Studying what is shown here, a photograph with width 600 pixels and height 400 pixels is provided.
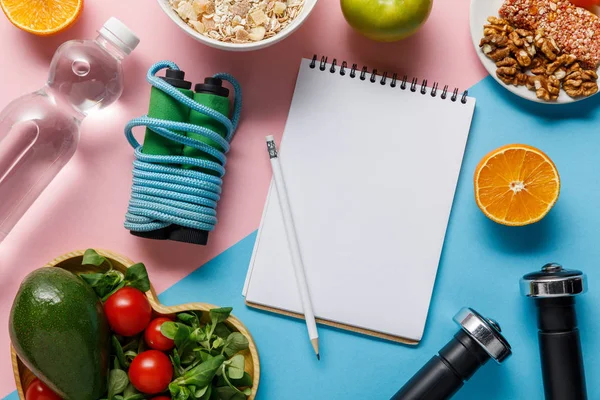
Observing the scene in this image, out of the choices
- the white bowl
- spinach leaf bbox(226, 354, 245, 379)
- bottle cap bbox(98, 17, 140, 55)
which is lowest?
spinach leaf bbox(226, 354, 245, 379)

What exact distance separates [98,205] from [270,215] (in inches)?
11.4

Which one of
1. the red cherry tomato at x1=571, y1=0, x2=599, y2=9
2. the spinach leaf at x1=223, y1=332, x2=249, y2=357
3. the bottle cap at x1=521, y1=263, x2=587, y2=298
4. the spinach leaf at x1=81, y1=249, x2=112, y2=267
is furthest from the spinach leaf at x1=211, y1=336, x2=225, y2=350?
the red cherry tomato at x1=571, y1=0, x2=599, y2=9

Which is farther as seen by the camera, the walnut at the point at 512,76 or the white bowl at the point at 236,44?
the walnut at the point at 512,76

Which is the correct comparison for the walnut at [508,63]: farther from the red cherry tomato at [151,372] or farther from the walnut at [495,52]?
the red cherry tomato at [151,372]

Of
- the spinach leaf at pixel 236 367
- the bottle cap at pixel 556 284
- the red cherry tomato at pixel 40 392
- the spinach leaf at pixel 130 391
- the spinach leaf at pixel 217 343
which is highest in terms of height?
the bottle cap at pixel 556 284

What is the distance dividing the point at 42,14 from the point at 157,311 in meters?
0.50

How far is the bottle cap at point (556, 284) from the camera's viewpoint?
35.3 inches

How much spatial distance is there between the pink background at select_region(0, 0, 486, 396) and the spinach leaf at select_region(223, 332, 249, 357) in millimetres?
154

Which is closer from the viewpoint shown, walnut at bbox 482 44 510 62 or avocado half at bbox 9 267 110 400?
avocado half at bbox 9 267 110 400

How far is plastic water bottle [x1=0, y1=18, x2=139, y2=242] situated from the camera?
943mm

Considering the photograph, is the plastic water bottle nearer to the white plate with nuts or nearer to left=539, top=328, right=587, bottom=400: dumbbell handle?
the white plate with nuts

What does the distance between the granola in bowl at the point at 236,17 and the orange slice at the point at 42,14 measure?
0.18m

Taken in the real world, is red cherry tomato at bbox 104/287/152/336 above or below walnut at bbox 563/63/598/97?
below

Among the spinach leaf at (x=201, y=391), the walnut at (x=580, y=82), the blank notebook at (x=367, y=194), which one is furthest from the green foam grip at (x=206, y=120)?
the walnut at (x=580, y=82)
